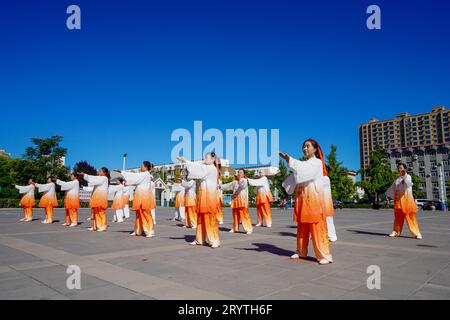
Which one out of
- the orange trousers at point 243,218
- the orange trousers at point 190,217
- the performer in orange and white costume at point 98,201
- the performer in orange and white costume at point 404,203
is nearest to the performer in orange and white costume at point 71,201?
the performer in orange and white costume at point 98,201

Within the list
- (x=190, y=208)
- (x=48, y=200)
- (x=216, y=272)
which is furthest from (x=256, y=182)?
(x=48, y=200)

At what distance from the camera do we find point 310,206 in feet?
18.4

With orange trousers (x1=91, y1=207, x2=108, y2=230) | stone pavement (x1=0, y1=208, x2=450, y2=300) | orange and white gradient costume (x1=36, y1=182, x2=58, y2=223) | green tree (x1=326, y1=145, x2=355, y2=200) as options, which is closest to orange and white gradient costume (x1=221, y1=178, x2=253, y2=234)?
Answer: stone pavement (x1=0, y1=208, x2=450, y2=300)

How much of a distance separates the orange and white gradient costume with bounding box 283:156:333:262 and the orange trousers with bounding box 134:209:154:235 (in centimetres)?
506

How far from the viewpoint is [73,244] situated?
24.9 ft

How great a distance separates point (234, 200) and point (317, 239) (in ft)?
19.9

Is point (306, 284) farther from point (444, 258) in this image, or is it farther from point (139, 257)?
point (444, 258)

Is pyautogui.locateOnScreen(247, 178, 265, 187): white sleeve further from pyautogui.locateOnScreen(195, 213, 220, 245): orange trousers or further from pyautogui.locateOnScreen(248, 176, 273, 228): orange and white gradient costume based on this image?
pyautogui.locateOnScreen(195, 213, 220, 245): orange trousers

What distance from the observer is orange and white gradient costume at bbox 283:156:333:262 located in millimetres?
5547

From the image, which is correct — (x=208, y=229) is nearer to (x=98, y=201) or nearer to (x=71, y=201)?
(x=98, y=201)

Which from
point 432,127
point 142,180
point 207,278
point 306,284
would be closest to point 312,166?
point 306,284

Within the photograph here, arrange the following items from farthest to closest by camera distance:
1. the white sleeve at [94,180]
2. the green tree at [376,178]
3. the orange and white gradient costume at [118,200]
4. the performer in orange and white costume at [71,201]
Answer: the green tree at [376,178]
the orange and white gradient costume at [118,200]
the performer in orange and white costume at [71,201]
the white sleeve at [94,180]

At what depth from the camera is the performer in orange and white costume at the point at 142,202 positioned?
31.2ft

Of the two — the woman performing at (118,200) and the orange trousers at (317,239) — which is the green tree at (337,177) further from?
the orange trousers at (317,239)
